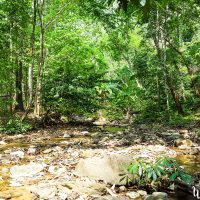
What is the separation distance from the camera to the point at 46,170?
621cm

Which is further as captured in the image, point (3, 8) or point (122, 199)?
point (3, 8)

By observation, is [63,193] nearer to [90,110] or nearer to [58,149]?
[58,149]

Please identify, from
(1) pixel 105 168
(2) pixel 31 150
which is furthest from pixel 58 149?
(1) pixel 105 168

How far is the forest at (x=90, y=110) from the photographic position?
522cm

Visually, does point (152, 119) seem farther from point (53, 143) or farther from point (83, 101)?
point (53, 143)

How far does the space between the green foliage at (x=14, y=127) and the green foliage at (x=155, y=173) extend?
741cm

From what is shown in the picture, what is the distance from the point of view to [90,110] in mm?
15047

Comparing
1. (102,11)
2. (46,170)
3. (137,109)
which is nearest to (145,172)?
(46,170)

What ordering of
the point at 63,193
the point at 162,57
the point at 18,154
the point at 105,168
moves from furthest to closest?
the point at 162,57
the point at 18,154
the point at 105,168
the point at 63,193

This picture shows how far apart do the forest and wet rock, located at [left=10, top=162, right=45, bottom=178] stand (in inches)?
0.8

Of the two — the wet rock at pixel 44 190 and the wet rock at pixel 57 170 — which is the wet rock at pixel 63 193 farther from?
the wet rock at pixel 57 170

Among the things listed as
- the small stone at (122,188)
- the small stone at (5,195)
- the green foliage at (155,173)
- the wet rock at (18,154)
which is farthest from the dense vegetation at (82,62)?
the small stone at (5,195)

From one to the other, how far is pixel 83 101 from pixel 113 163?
9188 mm

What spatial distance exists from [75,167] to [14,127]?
6656 mm
